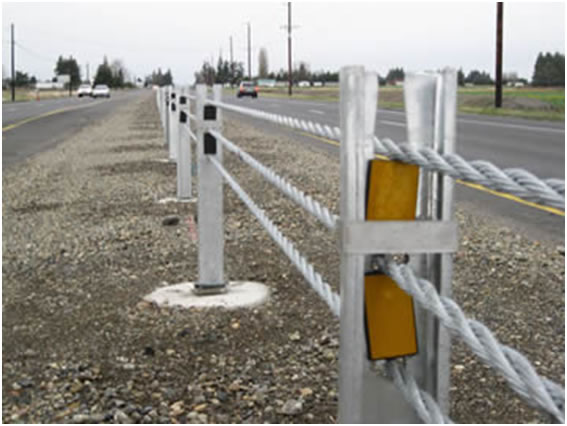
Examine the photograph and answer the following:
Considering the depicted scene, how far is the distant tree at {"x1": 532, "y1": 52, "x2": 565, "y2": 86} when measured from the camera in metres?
99.2

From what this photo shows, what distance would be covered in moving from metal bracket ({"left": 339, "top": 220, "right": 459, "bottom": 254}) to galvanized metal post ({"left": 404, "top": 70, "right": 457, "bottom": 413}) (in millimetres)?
30

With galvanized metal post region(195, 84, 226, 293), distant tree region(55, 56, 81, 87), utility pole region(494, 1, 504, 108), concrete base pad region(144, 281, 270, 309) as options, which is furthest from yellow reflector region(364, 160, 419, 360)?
distant tree region(55, 56, 81, 87)

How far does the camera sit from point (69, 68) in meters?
180

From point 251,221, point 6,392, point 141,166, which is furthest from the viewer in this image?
point 141,166

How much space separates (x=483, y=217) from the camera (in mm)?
8195

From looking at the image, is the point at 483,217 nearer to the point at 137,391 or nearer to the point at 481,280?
the point at 481,280

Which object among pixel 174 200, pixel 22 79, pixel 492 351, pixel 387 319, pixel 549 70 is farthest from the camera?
pixel 22 79

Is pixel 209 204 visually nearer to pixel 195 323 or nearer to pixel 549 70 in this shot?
pixel 195 323

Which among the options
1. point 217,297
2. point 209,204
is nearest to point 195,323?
point 217,297

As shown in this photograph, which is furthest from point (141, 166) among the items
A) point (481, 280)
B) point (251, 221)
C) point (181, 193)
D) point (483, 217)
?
point (481, 280)

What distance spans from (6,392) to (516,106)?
35504 millimetres

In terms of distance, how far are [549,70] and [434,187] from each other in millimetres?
125217

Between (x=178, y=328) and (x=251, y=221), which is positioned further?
(x=251, y=221)

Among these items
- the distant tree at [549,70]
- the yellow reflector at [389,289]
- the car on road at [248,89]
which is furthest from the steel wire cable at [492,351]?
the distant tree at [549,70]
